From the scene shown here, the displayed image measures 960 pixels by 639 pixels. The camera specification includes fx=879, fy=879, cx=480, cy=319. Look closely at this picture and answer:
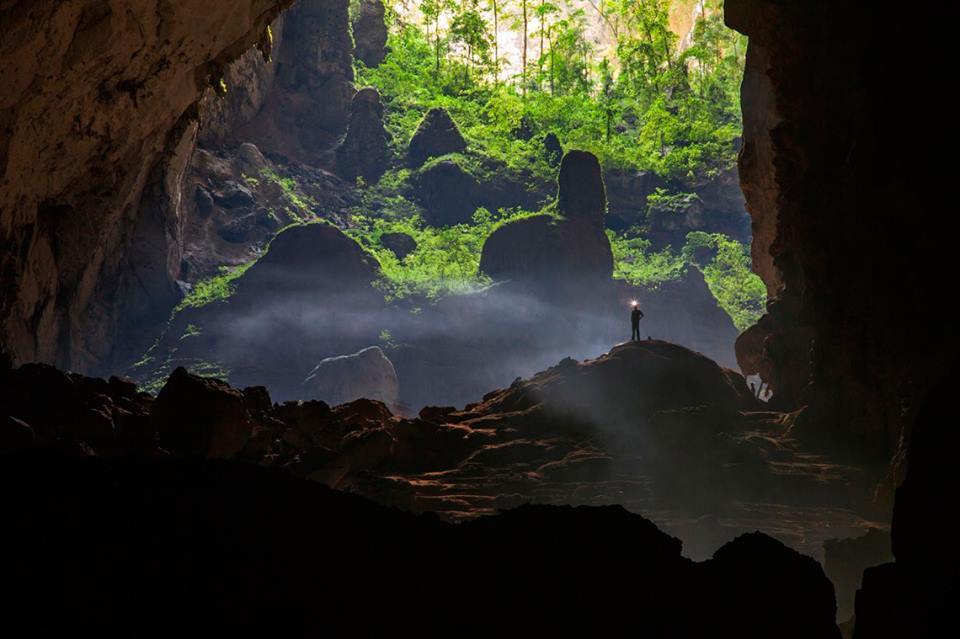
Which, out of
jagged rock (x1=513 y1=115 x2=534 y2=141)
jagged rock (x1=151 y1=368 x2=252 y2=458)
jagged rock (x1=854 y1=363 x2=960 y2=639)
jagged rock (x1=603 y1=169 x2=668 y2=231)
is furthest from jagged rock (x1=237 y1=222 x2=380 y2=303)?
jagged rock (x1=854 y1=363 x2=960 y2=639)

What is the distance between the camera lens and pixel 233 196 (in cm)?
4828

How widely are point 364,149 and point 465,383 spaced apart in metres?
23.7

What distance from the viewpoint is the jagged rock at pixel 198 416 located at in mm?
11148

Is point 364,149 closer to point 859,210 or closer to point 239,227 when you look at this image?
point 239,227

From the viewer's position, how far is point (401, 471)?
15.1m

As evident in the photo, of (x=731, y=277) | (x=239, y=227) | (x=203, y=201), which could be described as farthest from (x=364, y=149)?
(x=731, y=277)

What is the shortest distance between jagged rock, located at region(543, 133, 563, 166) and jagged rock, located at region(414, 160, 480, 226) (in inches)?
237

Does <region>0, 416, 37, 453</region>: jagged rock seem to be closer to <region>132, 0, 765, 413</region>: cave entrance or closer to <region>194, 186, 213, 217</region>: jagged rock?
<region>132, 0, 765, 413</region>: cave entrance

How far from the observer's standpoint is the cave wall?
12172mm

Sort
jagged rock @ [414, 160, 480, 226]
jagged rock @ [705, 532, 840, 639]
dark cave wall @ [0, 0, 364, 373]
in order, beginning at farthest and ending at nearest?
1. jagged rock @ [414, 160, 480, 226]
2. dark cave wall @ [0, 0, 364, 373]
3. jagged rock @ [705, 532, 840, 639]

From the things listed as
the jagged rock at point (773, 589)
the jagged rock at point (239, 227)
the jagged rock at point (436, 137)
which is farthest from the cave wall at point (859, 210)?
the jagged rock at point (436, 137)

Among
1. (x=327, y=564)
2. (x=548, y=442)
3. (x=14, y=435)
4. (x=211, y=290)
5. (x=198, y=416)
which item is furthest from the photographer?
(x=211, y=290)

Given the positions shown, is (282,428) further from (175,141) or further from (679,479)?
(175,141)

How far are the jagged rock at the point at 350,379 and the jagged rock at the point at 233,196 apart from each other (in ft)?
51.3
